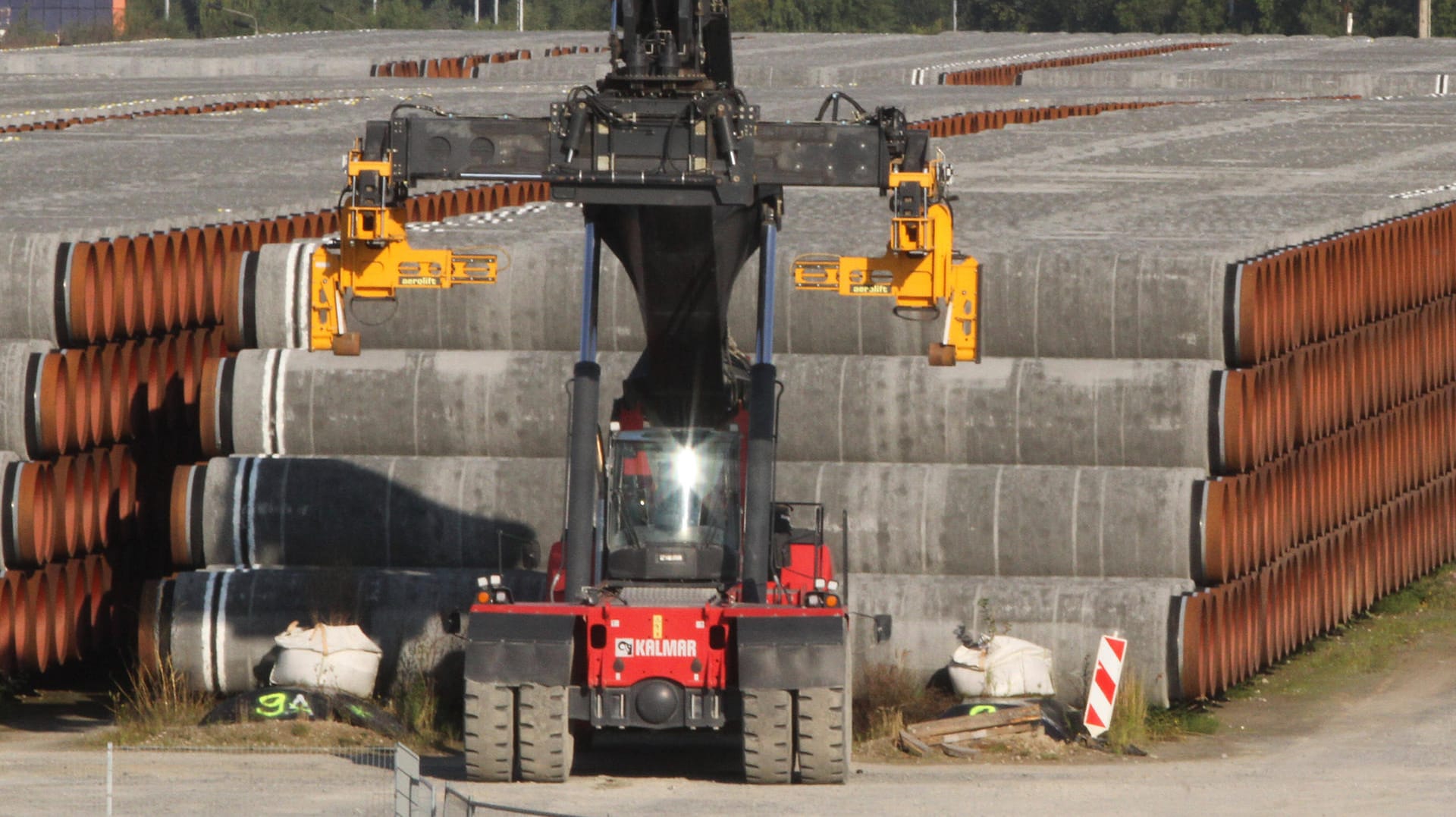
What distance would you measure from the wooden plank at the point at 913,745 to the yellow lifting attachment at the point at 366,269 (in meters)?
5.45

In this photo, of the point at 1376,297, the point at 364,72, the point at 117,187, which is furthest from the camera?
the point at 364,72

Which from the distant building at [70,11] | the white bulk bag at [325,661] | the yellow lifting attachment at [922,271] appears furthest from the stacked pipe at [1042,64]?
the distant building at [70,11]

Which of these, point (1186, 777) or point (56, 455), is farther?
point (56, 455)

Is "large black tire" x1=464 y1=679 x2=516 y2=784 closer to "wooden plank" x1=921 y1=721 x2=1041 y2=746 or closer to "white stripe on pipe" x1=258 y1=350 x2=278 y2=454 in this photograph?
"wooden plank" x1=921 y1=721 x2=1041 y2=746

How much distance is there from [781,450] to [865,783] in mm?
5565

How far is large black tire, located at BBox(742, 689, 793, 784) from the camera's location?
1752cm

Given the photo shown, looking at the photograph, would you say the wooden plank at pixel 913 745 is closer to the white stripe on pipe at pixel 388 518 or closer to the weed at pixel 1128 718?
the weed at pixel 1128 718

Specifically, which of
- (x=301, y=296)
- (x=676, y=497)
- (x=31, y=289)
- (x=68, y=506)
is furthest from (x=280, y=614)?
(x=676, y=497)

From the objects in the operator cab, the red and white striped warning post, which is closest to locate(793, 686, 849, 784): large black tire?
the operator cab

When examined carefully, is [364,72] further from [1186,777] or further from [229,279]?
[1186,777]

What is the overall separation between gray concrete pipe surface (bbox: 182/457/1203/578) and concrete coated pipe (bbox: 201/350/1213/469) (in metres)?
0.18

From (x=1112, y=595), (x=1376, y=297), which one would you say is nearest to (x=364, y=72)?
(x=1376, y=297)

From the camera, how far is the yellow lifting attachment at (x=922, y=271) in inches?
691

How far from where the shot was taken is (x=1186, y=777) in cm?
1928
